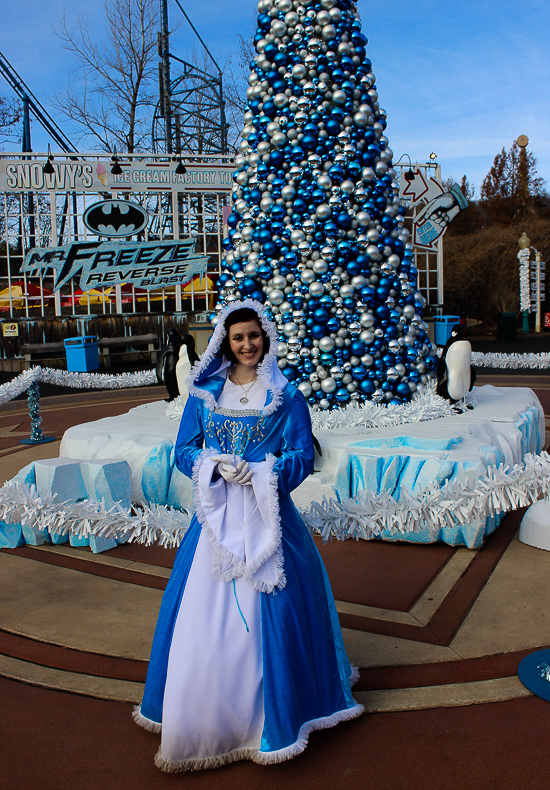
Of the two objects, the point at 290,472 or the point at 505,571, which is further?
the point at 505,571

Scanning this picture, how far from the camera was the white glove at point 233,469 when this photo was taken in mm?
2061

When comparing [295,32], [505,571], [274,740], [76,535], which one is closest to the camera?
[274,740]

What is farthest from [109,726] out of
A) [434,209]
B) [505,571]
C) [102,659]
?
[434,209]

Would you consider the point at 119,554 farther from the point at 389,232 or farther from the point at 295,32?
the point at 295,32

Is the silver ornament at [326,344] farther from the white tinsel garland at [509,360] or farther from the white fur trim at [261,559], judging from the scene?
the white tinsel garland at [509,360]

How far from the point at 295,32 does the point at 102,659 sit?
187 inches

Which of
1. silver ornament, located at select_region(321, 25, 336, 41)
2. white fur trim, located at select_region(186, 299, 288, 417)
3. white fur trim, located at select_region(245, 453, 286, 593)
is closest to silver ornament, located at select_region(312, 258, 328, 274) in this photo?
silver ornament, located at select_region(321, 25, 336, 41)

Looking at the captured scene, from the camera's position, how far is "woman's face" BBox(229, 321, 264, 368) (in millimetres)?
2230

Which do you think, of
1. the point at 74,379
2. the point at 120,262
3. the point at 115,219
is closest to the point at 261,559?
the point at 74,379

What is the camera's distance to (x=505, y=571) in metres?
3.47

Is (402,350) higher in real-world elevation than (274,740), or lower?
higher

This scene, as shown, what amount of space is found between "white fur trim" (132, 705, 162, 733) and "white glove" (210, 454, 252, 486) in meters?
0.94

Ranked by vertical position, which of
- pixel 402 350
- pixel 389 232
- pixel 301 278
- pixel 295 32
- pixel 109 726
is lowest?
pixel 109 726

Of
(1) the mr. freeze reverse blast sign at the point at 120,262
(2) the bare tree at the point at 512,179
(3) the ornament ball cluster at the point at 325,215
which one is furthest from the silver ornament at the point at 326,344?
(2) the bare tree at the point at 512,179
